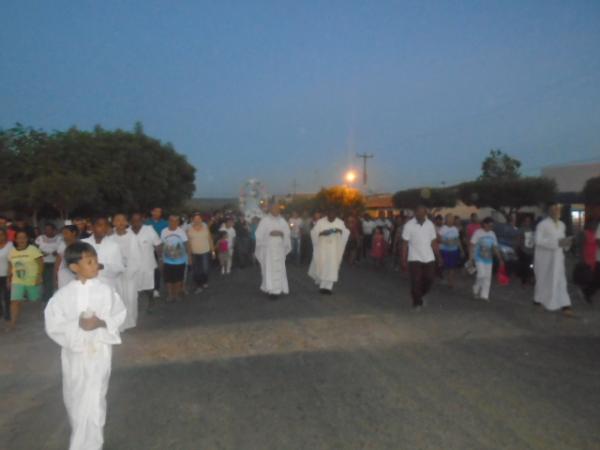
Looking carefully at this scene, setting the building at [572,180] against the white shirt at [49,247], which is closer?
the white shirt at [49,247]

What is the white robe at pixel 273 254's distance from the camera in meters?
13.1

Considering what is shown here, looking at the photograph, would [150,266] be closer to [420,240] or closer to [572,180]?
[420,240]

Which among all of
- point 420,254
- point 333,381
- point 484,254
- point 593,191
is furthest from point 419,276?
point 593,191

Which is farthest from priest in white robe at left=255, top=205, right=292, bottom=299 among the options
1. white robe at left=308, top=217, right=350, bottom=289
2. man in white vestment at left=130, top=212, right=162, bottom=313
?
man in white vestment at left=130, top=212, right=162, bottom=313

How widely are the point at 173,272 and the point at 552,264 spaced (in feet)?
22.2

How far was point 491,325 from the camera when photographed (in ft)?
31.7

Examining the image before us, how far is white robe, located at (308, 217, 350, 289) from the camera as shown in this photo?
1377 cm

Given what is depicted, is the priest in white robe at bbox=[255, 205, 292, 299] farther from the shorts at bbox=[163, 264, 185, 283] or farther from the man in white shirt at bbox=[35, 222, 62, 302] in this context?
the man in white shirt at bbox=[35, 222, 62, 302]

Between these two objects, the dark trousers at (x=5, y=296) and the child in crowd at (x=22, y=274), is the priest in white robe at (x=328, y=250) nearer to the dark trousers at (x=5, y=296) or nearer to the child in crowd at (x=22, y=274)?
the child in crowd at (x=22, y=274)

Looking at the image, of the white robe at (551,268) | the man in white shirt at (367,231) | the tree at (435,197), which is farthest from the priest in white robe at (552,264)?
the tree at (435,197)

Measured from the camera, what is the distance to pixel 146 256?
36.4 feet

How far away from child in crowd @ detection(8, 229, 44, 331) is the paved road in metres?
0.49

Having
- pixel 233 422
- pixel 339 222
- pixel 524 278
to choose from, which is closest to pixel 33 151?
pixel 339 222

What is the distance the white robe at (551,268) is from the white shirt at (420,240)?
5.73 ft
